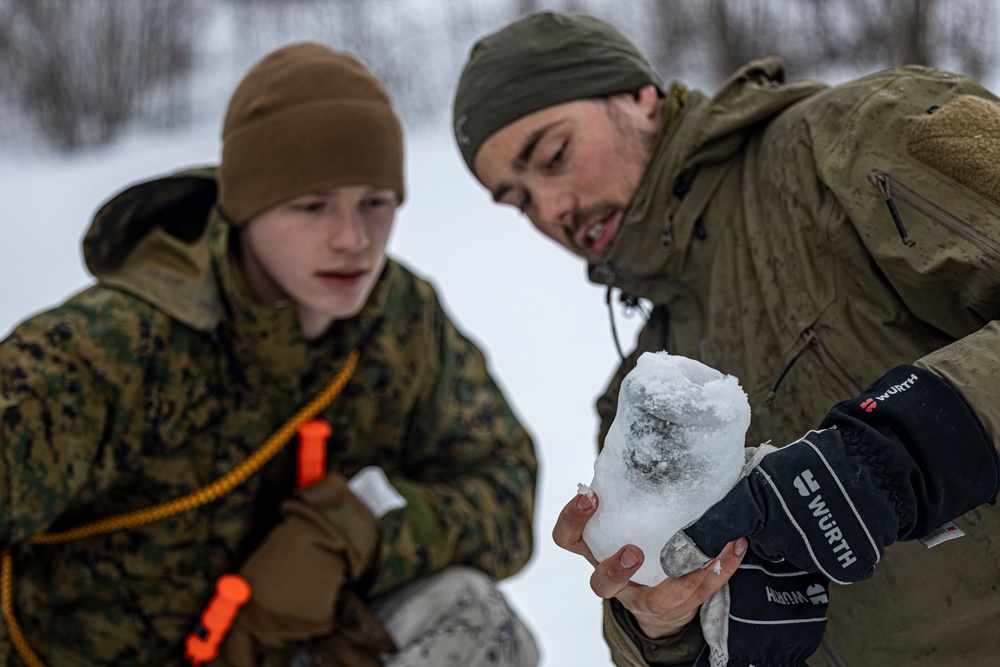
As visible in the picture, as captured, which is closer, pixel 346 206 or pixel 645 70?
pixel 645 70

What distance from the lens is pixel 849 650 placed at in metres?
1.52

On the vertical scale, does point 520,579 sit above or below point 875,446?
below

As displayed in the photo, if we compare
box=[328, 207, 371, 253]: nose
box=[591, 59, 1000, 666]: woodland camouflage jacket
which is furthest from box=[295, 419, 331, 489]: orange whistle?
box=[591, 59, 1000, 666]: woodland camouflage jacket

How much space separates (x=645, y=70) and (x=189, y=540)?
146 centimetres

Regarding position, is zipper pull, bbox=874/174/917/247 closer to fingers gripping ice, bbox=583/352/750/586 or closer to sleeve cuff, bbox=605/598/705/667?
fingers gripping ice, bbox=583/352/750/586

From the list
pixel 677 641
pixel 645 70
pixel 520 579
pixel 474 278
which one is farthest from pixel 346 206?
pixel 474 278

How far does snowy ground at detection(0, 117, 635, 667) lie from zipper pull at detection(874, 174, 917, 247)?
1.99 m

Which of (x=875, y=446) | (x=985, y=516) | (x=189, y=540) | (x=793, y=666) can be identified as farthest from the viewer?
(x=189, y=540)

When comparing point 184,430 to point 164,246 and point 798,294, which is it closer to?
point 164,246

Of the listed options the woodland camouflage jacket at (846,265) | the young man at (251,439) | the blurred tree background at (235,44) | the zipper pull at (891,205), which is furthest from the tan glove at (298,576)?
the blurred tree background at (235,44)

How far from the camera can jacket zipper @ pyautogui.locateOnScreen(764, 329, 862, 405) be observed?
1.43 metres

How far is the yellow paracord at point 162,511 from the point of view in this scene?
2.14 metres

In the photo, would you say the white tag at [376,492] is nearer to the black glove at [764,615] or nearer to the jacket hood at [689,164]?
the jacket hood at [689,164]

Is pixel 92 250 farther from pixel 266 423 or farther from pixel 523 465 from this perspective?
pixel 523 465
